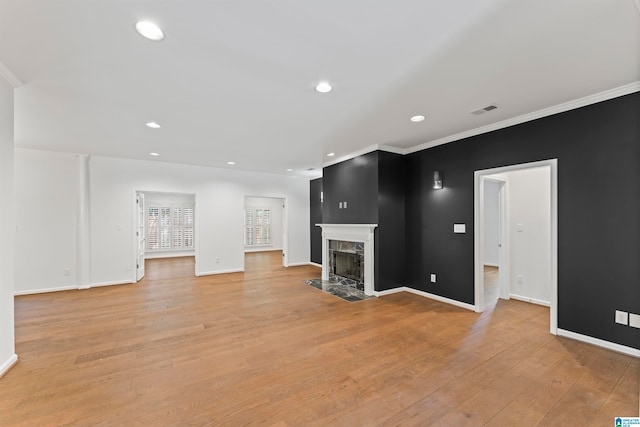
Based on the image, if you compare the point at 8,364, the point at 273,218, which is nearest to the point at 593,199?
the point at 8,364

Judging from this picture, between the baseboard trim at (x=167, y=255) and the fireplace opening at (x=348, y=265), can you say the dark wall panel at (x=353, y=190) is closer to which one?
the fireplace opening at (x=348, y=265)

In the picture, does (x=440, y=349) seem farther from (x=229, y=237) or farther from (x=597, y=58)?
(x=229, y=237)

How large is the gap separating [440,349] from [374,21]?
3043 millimetres

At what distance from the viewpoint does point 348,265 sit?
18.1 ft

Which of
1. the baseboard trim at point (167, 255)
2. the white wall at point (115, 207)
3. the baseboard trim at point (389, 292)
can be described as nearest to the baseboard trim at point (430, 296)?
the baseboard trim at point (389, 292)

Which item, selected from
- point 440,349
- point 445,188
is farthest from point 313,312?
point 445,188

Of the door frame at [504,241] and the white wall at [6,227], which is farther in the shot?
the door frame at [504,241]

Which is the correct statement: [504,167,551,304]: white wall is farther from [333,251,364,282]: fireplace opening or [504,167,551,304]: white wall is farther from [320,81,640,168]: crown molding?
[333,251,364,282]: fireplace opening

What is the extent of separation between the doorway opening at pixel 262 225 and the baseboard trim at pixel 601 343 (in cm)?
936

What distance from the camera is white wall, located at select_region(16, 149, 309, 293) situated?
4.80 m

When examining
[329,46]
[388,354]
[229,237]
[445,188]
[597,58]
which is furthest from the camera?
[229,237]

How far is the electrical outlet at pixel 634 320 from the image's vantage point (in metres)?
2.46

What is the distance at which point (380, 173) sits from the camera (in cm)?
454

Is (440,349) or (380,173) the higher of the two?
(380,173)
